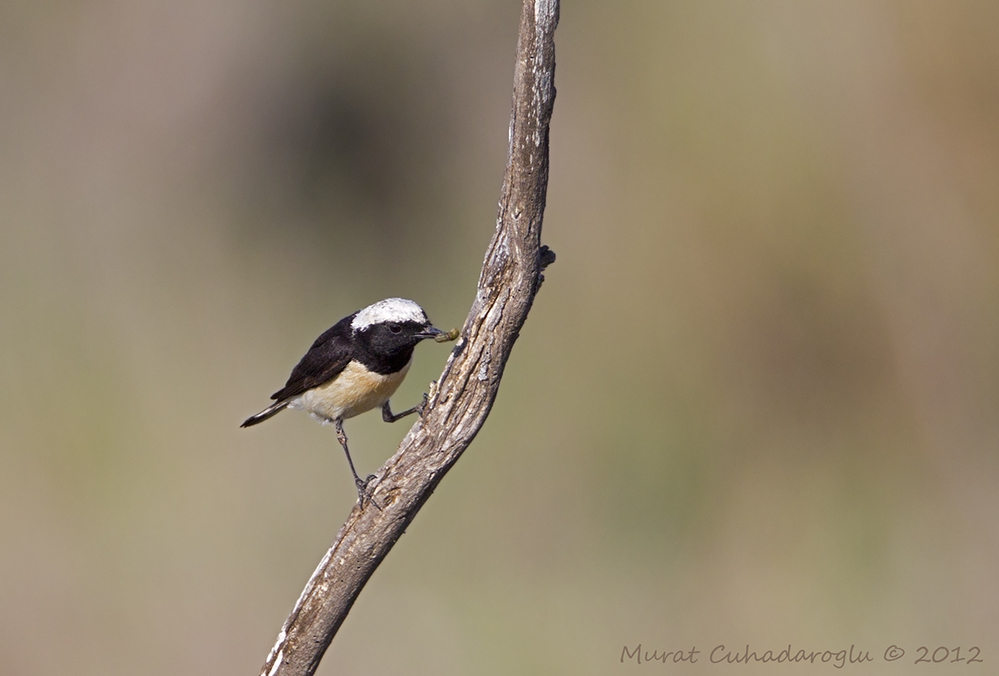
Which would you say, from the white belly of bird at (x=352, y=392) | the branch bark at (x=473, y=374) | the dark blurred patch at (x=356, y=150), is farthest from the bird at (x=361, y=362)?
the dark blurred patch at (x=356, y=150)

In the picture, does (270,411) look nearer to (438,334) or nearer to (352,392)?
(352,392)

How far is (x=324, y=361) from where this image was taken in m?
4.57

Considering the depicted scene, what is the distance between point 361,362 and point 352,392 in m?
0.16

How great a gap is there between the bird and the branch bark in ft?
1.50

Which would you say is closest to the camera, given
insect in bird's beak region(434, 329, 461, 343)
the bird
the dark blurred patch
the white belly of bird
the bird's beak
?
insect in bird's beak region(434, 329, 461, 343)

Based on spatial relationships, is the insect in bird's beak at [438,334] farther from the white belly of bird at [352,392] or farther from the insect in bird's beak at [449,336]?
the white belly of bird at [352,392]

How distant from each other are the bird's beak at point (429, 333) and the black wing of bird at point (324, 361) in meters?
0.43

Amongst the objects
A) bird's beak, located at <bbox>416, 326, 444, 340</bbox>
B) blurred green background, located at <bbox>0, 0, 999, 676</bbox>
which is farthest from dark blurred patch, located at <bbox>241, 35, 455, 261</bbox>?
bird's beak, located at <bbox>416, 326, 444, 340</bbox>

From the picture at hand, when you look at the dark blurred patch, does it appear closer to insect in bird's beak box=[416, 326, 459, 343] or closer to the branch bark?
insect in bird's beak box=[416, 326, 459, 343]

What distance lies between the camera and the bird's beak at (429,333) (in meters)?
4.12

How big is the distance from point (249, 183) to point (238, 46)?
126 cm

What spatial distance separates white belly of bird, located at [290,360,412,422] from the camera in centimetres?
442

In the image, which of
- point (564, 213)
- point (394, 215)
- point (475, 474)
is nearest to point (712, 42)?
point (564, 213)

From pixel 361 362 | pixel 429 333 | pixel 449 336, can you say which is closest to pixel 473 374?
pixel 449 336
